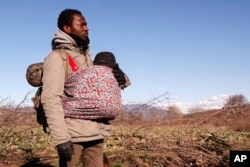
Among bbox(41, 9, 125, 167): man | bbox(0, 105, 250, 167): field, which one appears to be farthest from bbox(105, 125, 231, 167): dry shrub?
bbox(41, 9, 125, 167): man

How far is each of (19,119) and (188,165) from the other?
3517 millimetres

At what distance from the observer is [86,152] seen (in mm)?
3256

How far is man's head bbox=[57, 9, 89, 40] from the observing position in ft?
10.3

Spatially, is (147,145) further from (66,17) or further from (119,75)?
(66,17)

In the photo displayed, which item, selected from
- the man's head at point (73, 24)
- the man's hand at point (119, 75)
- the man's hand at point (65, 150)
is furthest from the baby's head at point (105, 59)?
the man's hand at point (65, 150)

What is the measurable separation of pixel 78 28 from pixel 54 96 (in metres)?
0.60

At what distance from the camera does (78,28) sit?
3.14 m

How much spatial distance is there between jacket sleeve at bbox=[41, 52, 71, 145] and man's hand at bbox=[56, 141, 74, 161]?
0.09 ft

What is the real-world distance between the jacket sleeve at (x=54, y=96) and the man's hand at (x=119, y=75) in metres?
0.46

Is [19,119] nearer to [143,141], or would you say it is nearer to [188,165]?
[143,141]

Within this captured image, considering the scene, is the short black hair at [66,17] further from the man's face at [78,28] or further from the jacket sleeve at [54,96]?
the jacket sleeve at [54,96]

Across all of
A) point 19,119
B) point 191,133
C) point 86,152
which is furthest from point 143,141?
point 86,152

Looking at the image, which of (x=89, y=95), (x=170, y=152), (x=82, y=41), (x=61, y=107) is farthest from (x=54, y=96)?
(x=170, y=152)

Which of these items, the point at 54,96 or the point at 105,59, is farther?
the point at 105,59
